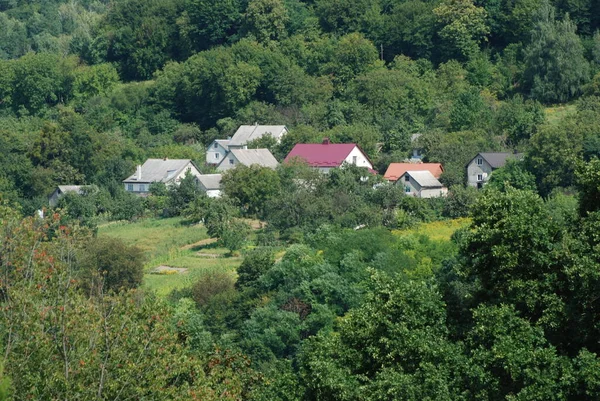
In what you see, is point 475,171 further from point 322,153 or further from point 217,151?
point 217,151

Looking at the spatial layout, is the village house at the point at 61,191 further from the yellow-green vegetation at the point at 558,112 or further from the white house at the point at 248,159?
the yellow-green vegetation at the point at 558,112

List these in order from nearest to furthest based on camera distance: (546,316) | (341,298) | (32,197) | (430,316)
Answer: (546,316) → (430,316) → (341,298) → (32,197)

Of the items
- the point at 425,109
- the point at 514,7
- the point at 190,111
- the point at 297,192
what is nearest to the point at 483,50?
the point at 514,7

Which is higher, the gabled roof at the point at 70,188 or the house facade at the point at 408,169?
the house facade at the point at 408,169

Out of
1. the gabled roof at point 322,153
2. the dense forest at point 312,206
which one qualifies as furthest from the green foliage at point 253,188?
the gabled roof at point 322,153

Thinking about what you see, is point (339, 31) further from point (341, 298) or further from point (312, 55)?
point (341, 298)

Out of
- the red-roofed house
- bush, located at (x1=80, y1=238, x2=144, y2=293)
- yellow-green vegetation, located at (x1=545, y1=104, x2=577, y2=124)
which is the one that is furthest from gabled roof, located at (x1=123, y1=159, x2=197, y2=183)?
yellow-green vegetation, located at (x1=545, y1=104, x2=577, y2=124)
